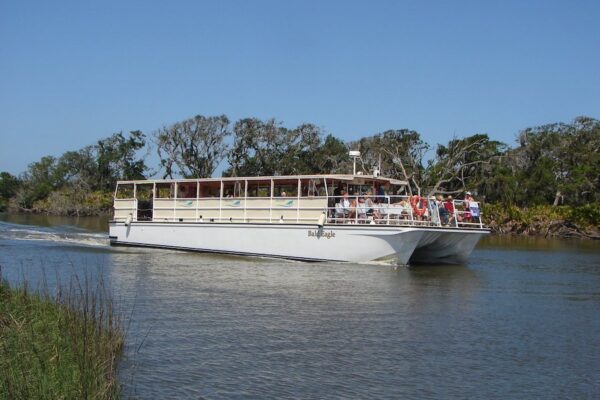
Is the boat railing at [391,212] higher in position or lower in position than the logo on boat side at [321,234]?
higher

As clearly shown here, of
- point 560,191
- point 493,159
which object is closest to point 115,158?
point 493,159

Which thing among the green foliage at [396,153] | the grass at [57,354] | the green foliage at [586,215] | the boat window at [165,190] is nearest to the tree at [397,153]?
the green foliage at [396,153]

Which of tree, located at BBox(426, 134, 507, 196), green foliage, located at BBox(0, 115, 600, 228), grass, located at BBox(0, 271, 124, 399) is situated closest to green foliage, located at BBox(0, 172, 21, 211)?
green foliage, located at BBox(0, 115, 600, 228)

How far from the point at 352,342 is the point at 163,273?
953 centimetres

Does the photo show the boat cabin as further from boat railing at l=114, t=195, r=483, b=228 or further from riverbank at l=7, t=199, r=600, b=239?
riverbank at l=7, t=199, r=600, b=239

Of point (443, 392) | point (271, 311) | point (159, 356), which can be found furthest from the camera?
point (271, 311)

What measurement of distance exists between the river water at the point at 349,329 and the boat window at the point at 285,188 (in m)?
3.04

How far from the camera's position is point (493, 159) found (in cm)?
5619

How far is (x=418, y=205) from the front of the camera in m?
22.4

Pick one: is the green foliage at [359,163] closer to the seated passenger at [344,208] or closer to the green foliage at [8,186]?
the green foliage at [8,186]

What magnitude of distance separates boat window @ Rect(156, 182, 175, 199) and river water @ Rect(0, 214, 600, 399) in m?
5.67

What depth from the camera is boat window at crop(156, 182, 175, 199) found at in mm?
28125

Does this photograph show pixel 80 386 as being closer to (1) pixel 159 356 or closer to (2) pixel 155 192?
(1) pixel 159 356

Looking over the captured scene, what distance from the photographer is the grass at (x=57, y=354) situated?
7.14 meters
